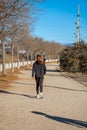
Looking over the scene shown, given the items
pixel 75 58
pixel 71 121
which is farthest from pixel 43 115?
pixel 75 58

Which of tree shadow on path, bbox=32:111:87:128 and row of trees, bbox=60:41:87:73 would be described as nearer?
tree shadow on path, bbox=32:111:87:128

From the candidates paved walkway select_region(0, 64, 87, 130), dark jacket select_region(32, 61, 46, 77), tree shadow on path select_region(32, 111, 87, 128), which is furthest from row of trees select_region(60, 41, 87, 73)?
tree shadow on path select_region(32, 111, 87, 128)

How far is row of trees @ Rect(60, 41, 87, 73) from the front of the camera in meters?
46.7

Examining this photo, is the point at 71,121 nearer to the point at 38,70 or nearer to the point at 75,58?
Result: the point at 38,70

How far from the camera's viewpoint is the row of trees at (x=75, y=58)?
46656 mm

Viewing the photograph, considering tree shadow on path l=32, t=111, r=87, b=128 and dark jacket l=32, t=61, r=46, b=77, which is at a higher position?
dark jacket l=32, t=61, r=46, b=77

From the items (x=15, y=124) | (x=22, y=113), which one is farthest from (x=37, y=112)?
(x=15, y=124)

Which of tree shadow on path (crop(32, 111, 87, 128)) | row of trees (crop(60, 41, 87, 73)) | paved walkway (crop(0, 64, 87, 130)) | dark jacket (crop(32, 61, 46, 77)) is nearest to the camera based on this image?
paved walkway (crop(0, 64, 87, 130))

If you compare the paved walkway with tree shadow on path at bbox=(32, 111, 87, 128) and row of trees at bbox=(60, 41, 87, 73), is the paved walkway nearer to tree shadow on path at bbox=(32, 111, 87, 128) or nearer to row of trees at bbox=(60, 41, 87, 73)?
tree shadow on path at bbox=(32, 111, 87, 128)

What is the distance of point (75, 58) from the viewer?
157ft

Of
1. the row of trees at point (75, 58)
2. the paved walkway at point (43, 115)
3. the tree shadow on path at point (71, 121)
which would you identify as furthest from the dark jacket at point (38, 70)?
the row of trees at point (75, 58)

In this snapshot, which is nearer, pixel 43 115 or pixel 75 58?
pixel 43 115

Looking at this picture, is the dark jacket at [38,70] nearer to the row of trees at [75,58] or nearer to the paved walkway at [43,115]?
the paved walkway at [43,115]

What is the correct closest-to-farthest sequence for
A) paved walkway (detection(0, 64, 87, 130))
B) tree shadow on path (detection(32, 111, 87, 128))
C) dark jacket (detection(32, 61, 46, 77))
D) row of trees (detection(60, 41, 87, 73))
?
paved walkway (detection(0, 64, 87, 130))
tree shadow on path (detection(32, 111, 87, 128))
dark jacket (detection(32, 61, 46, 77))
row of trees (detection(60, 41, 87, 73))
